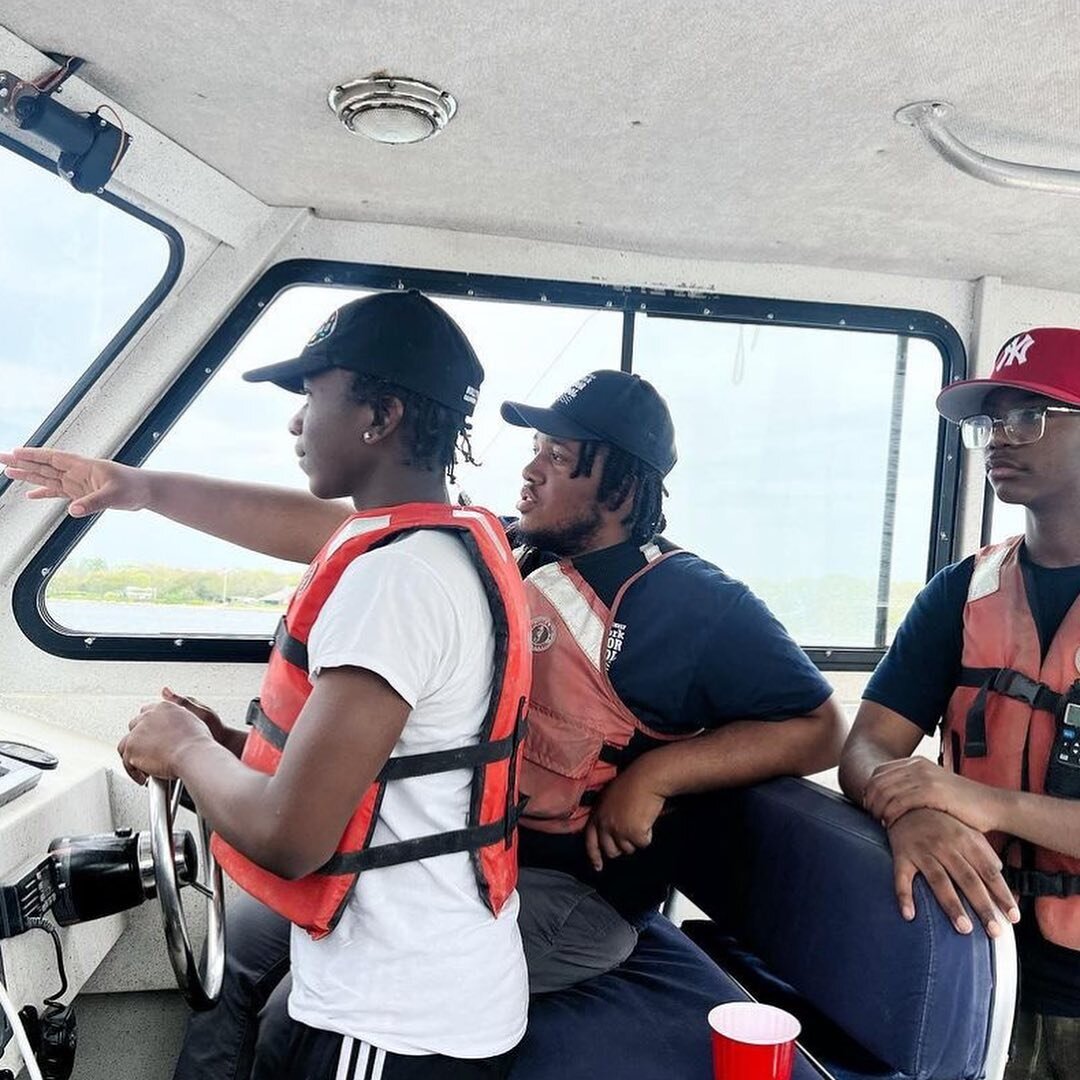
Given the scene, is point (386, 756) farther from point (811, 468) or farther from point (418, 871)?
point (811, 468)

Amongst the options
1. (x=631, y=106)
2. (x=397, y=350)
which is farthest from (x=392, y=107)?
(x=397, y=350)

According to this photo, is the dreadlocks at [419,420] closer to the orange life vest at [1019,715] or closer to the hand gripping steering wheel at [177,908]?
the hand gripping steering wheel at [177,908]

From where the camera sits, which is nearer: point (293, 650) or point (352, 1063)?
point (352, 1063)

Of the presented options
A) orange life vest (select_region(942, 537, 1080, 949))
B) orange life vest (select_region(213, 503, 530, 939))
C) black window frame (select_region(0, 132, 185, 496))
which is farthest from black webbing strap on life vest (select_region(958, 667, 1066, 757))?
black window frame (select_region(0, 132, 185, 496))

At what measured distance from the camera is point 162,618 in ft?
9.14

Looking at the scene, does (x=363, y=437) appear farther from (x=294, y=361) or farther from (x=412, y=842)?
(x=412, y=842)

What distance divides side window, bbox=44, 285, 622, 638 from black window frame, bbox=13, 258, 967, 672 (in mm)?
33

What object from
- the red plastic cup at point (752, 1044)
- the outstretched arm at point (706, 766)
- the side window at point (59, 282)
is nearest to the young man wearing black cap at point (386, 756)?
the red plastic cup at point (752, 1044)

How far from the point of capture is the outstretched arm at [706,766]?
1.94 meters

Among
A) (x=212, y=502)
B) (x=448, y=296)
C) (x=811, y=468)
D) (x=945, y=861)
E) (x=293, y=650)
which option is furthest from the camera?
(x=811, y=468)

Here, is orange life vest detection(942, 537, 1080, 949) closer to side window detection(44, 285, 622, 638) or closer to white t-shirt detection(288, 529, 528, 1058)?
white t-shirt detection(288, 529, 528, 1058)

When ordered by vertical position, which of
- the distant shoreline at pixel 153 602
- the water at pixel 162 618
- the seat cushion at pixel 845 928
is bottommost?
the seat cushion at pixel 845 928

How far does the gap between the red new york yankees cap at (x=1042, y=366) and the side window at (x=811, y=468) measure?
46.8 inches

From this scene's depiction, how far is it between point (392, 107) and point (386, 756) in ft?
4.40
